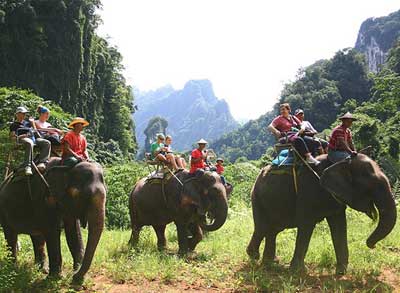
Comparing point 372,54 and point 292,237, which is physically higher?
point 372,54

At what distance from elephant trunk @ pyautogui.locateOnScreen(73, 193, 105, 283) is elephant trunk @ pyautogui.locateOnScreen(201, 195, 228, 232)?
319 cm

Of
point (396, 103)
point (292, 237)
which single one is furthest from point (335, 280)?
point (396, 103)

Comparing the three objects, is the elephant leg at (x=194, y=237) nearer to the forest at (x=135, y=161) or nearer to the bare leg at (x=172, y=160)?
the forest at (x=135, y=161)

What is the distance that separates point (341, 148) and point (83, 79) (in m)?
35.5

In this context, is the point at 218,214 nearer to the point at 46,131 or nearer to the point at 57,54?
the point at 46,131

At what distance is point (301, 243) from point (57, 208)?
409 centimetres

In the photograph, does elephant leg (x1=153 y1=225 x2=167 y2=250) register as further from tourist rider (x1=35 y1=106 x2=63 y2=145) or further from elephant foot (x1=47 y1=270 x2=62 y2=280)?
elephant foot (x1=47 y1=270 x2=62 y2=280)

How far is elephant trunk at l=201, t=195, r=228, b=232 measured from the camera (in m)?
9.44

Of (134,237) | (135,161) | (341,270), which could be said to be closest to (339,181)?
(341,270)

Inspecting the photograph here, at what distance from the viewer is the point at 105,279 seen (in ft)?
25.4

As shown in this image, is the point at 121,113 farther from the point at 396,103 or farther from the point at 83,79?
the point at 396,103

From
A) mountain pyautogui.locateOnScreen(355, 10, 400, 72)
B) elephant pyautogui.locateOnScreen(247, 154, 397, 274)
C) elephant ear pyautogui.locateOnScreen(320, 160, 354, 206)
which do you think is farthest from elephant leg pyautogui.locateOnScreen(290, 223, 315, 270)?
mountain pyautogui.locateOnScreen(355, 10, 400, 72)

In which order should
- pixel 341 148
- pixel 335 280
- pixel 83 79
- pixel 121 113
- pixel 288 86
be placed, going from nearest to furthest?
pixel 335 280, pixel 341 148, pixel 83 79, pixel 121 113, pixel 288 86

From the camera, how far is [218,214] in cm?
951
